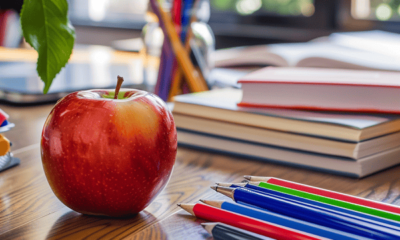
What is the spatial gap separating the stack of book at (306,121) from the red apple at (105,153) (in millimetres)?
233

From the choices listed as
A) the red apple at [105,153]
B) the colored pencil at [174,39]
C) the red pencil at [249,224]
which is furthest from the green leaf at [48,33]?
the colored pencil at [174,39]

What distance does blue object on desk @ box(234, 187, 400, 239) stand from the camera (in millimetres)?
305

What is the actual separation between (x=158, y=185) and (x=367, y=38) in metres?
1.06

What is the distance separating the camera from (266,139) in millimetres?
610

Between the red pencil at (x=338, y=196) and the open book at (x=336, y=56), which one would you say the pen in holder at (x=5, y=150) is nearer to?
the red pencil at (x=338, y=196)

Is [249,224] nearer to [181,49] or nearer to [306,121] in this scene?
[306,121]

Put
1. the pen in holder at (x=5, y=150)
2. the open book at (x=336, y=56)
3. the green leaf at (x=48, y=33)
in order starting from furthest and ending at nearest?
the open book at (x=336, y=56) → the pen in holder at (x=5, y=150) → the green leaf at (x=48, y=33)

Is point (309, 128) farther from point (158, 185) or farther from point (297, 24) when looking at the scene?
point (297, 24)

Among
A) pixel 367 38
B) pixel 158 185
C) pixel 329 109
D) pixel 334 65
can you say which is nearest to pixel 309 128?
pixel 329 109

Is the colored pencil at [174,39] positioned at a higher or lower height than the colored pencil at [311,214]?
higher

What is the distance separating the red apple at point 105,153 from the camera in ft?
1.26

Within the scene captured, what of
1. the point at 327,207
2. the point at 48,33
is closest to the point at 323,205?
the point at 327,207

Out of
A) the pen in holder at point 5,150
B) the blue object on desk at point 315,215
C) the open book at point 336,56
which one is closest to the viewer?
the blue object on desk at point 315,215

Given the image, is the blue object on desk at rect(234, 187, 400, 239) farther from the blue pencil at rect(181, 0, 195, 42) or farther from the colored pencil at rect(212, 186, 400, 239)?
the blue pencil at rect(181, 0, 195, 42)
